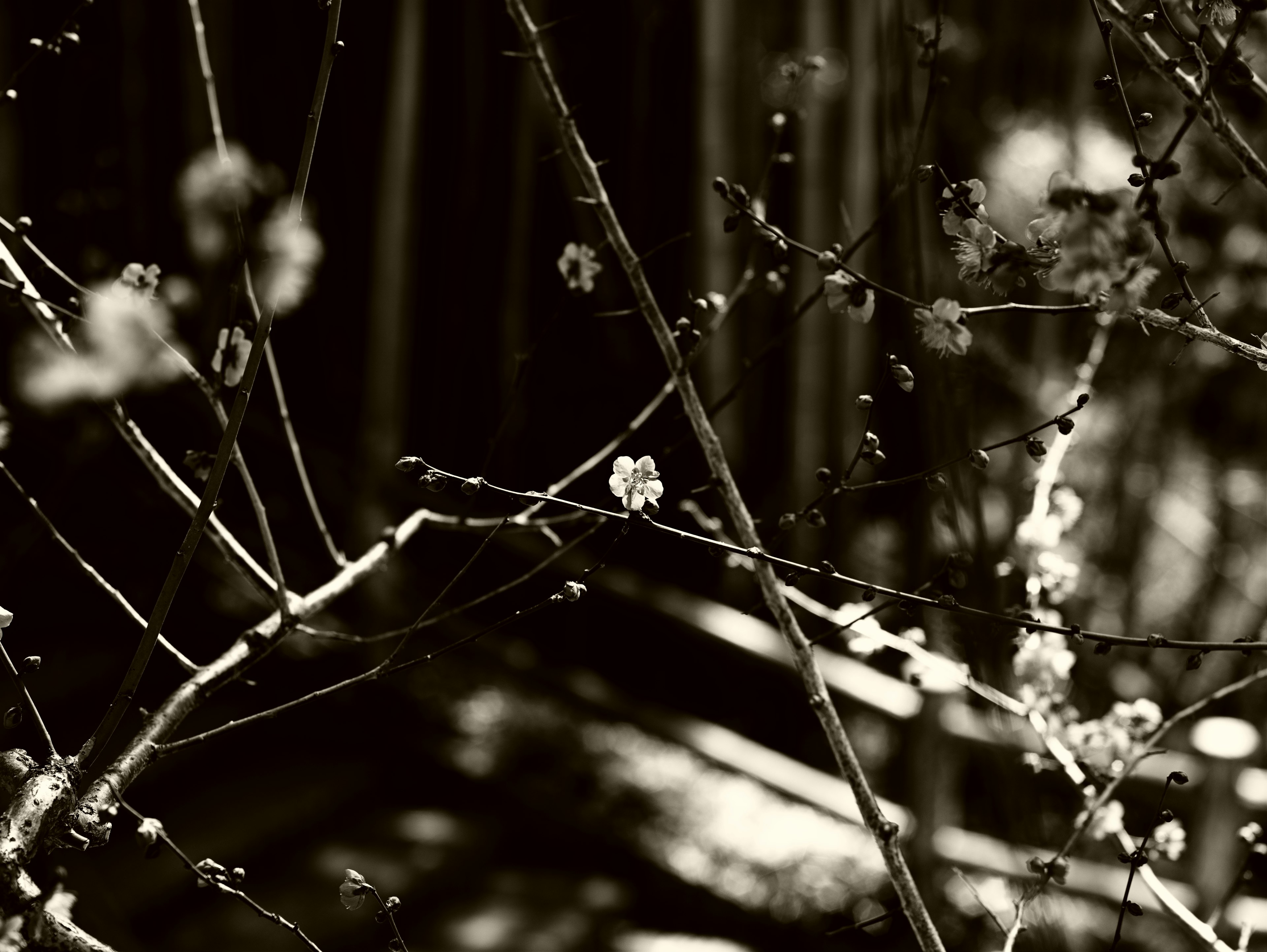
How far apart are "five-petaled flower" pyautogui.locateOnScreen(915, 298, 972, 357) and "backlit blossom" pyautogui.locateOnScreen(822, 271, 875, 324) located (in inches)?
1.7

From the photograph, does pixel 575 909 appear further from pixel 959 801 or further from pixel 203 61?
pixel 203 61

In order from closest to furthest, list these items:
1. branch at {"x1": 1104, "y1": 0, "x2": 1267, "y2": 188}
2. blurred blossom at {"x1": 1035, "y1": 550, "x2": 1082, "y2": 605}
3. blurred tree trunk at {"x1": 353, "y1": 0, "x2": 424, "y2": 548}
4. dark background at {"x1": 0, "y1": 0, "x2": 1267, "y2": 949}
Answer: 1. branch at {"x1": 1104, "y1": 0, "x2": 1267, "y2": 188}
2. blurred blossom at {"x1": 1035, "y1": 550, "x2": 1082, "y2": 605}
3. dark background at {"x1": 0, "y1": 0, "x2": 1267, "y2": 949}
4. blurred tree trunk at {"x1": 353, "y1": 0, "x2": 424, "y2": 548}

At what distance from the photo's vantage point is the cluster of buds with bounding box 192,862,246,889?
76cm

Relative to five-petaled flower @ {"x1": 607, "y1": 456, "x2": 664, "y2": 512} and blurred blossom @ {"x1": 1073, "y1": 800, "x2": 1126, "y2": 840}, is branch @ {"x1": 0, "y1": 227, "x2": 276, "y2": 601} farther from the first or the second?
blurred blossom @ {"x1": 1073, "y1": 800, "x2": 1126, "y2": 840}

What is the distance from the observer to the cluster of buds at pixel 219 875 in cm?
76

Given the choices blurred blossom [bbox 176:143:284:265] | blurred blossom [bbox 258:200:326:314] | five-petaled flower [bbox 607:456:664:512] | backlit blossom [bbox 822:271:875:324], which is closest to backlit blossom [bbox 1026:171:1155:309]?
backlit blossom [bbox 822:271:875:324]


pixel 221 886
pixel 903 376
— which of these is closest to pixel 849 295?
pixel 903 376

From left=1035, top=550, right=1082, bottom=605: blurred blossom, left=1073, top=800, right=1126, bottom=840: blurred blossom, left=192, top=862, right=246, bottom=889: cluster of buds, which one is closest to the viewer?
left=192, top=862, right=246, bottom=889: cluster of buds

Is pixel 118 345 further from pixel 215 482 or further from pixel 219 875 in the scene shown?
pixel 219 875

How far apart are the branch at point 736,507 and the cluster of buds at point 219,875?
503 millimetres

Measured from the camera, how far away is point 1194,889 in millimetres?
2453

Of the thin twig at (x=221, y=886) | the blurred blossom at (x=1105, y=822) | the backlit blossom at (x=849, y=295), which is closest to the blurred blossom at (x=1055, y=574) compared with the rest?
the blurred blossom at (x=1105, y=822)

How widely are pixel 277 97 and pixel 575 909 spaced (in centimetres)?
266

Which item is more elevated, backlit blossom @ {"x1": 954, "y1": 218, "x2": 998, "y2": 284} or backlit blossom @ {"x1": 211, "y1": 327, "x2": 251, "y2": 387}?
backlit blossom @ {"x1": 954, "y1": 218, "x2": 998, "y2": 284}
